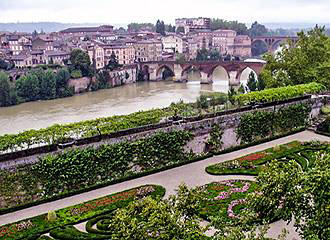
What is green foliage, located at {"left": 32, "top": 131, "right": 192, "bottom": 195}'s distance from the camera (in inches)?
713

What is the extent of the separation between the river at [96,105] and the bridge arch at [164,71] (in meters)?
6.11

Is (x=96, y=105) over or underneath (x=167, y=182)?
underneath

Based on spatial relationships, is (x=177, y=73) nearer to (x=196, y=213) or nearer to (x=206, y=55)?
(x=206, y=55)

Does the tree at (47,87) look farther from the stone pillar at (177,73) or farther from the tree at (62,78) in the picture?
the stone pillar at (177,73)

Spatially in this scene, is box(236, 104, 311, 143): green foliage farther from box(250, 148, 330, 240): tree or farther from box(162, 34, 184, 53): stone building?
box(162, 34, 184, 53): stone building

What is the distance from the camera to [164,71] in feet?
223

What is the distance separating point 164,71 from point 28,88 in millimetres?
25529

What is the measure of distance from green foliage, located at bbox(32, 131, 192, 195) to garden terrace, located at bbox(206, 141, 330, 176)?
98.6 inches

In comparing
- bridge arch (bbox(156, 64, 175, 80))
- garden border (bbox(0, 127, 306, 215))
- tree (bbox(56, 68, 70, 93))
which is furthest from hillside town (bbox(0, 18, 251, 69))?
garden border (bbox(0, 127, 306, 215))

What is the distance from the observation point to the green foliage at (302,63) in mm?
30969

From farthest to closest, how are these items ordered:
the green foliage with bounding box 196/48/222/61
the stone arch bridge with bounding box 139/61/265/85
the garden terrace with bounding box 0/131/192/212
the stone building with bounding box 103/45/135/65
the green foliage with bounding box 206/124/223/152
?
the green foliage with bounding box 196/48/222/61
the stone building with bounding box 103/45/135/65
the stone arch bridge with bounding box 139/61/265/85
the green foliage with bounding box 206/124/223/152
the garden terrace with bounding box 0/131/192/212

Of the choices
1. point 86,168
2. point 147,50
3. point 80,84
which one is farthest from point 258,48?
point 86,168

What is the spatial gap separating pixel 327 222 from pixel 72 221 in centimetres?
947

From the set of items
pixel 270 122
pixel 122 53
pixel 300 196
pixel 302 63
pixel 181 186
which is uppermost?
pixel 302 63
